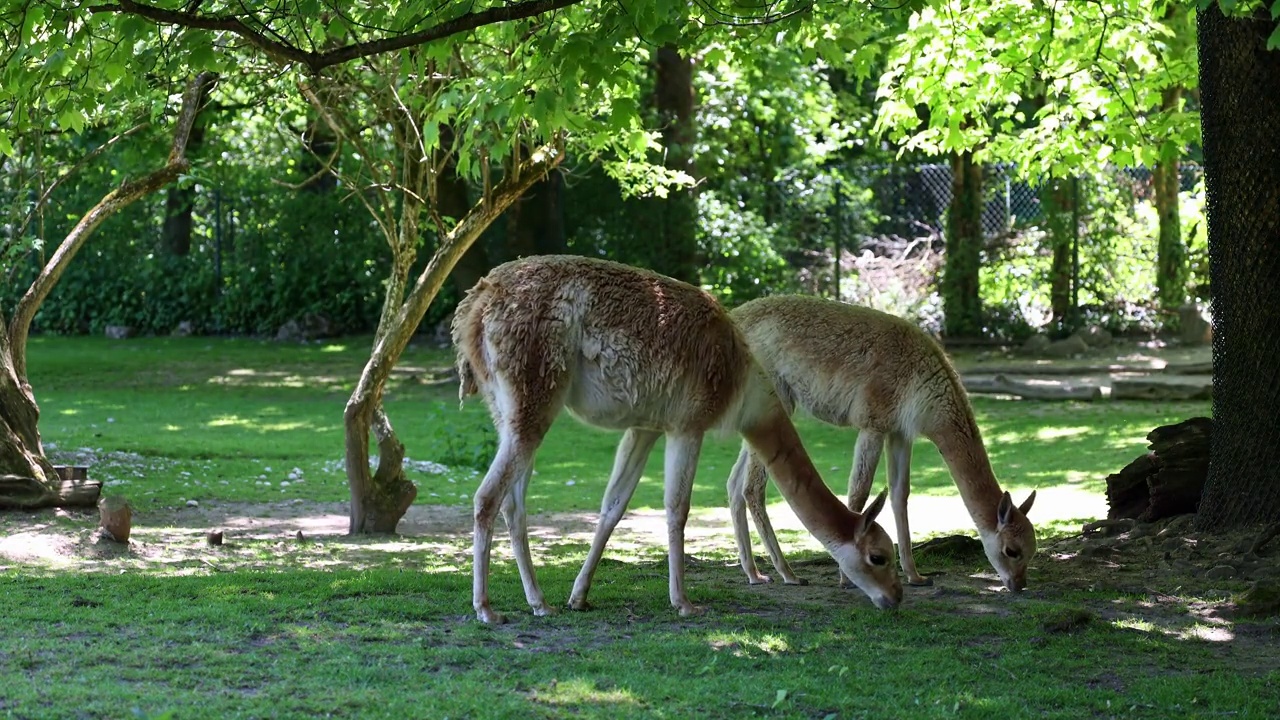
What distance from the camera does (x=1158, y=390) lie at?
17.3 m

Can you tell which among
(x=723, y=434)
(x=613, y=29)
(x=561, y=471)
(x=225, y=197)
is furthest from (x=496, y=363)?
(x=225, y=197)

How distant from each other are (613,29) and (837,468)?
7.86 m

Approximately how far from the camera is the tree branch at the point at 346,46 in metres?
6.52

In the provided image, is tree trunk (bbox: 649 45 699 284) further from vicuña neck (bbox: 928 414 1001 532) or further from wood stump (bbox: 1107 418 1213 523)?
vicuña neck (bbox: 928 414 1001 532)

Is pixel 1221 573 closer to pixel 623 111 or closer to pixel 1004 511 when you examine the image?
pixel 1004 511

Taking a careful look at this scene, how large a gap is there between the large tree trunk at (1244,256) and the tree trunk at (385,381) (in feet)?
14.8

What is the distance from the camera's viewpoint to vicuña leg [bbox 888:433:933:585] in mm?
8258

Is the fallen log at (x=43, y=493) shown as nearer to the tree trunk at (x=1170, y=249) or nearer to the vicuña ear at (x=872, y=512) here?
the vicuña ear at (x=872, y=512)

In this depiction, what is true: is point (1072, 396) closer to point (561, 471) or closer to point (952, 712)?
point (561, 471)

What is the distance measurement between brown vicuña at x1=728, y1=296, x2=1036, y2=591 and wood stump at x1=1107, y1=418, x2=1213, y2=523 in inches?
66.9

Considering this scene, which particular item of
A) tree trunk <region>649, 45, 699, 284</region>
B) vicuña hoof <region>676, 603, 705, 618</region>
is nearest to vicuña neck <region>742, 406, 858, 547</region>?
vicuña hoof <region>676, 603, 705, 618</region>

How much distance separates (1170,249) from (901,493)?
15452 millimetres

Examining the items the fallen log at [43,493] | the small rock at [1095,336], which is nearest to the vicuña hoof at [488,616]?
the fallen log at [43,493]

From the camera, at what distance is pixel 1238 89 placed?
836cm
